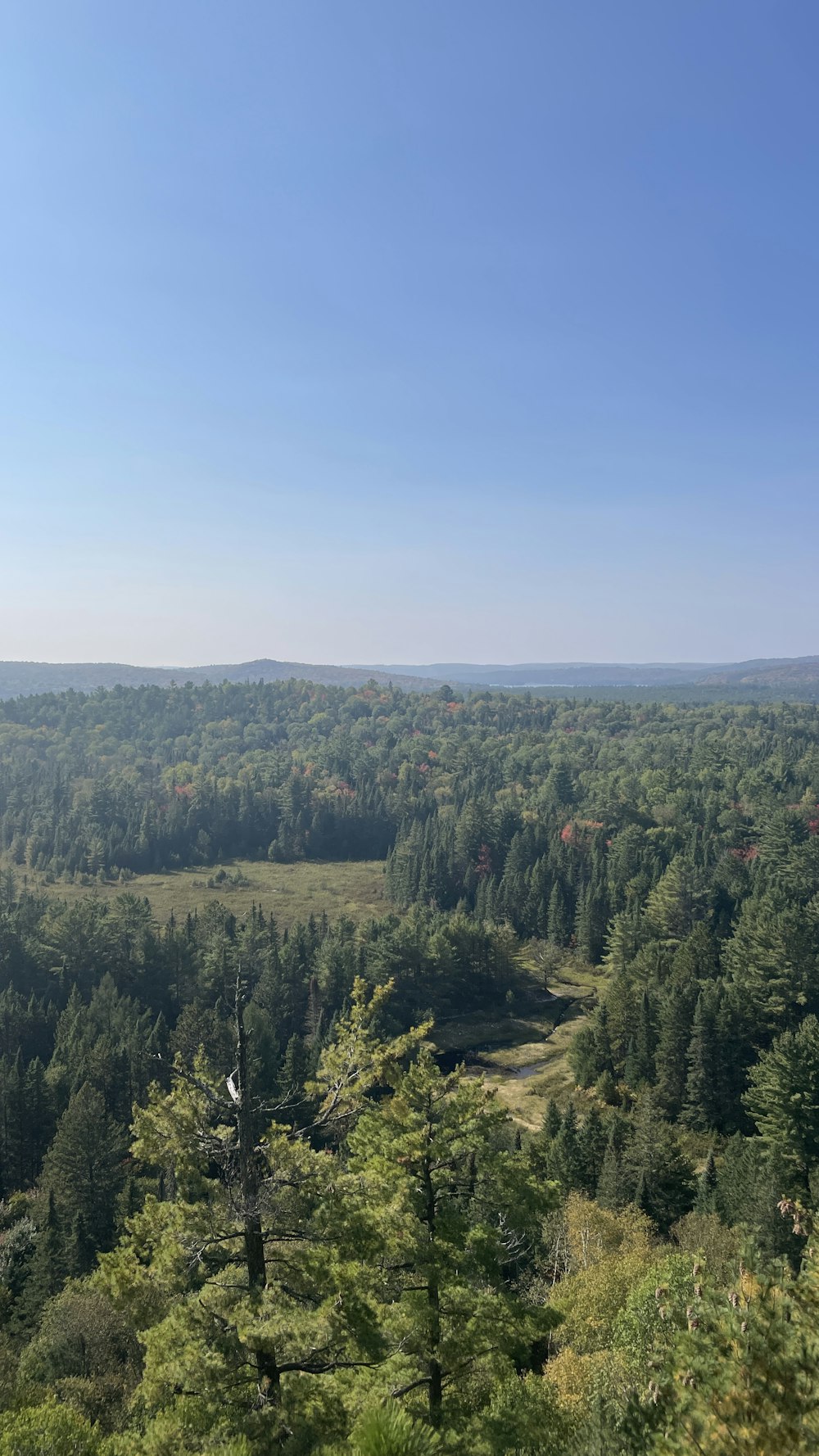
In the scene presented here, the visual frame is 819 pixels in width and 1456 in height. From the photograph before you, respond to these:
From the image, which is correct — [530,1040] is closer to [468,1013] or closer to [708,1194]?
[468,1013]

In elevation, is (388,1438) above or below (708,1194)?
above

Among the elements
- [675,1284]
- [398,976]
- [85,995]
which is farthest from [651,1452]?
[85,995]

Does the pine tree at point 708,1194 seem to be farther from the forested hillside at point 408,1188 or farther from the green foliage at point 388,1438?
the green foliage at point 388,1438

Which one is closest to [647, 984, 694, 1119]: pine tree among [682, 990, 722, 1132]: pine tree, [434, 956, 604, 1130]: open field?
[682, 990, 722, 1132]: pine tree

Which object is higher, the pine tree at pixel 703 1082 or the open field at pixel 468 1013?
the pine tree at pixel 703 1082

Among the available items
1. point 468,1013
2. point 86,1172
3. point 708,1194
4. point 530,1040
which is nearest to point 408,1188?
point 708,1194

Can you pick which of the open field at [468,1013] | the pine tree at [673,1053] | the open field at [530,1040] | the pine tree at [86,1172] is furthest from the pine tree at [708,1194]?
the pine tree at [86,1172]

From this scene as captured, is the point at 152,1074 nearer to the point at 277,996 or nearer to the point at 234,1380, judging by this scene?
the point at 277,996
